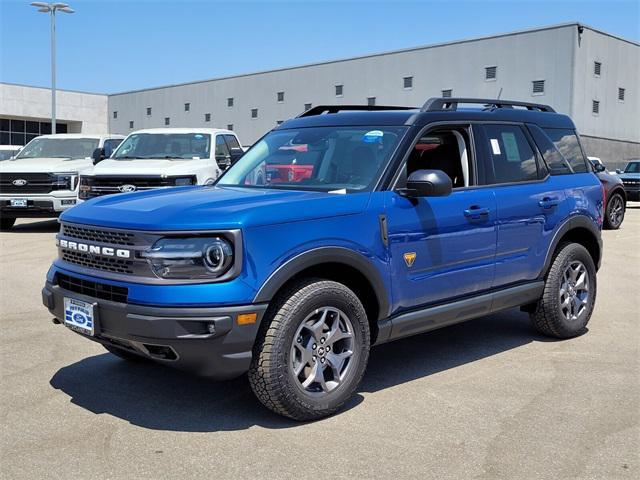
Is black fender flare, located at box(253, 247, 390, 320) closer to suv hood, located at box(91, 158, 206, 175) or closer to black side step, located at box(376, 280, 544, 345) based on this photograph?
black side step, located at box(376, 280, 544, 345)

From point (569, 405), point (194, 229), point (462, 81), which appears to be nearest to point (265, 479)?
point (194, 229)

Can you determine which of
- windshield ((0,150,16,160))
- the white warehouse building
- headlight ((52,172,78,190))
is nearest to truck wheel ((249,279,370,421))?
headlight ((52,172,78,190))

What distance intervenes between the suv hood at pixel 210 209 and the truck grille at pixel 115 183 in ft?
22.8

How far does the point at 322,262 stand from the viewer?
13.5ft

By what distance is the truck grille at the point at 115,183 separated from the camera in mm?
11539

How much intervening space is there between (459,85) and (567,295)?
1505 inches

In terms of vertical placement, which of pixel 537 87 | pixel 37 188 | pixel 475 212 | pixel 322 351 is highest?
pixel 537 87

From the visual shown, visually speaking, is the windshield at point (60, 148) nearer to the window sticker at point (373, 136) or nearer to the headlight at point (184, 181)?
the headlight at point (184, 181)

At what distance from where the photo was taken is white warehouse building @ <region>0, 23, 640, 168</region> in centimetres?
3878

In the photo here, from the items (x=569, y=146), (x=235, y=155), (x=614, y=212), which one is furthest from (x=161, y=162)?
(x=614, y=212)

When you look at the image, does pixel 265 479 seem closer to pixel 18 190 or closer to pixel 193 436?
pixel 193 436

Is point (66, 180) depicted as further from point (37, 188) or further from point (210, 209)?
point (210, 209)

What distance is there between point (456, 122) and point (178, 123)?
56.8 meters

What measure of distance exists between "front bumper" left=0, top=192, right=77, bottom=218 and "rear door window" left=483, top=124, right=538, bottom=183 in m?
9.92
